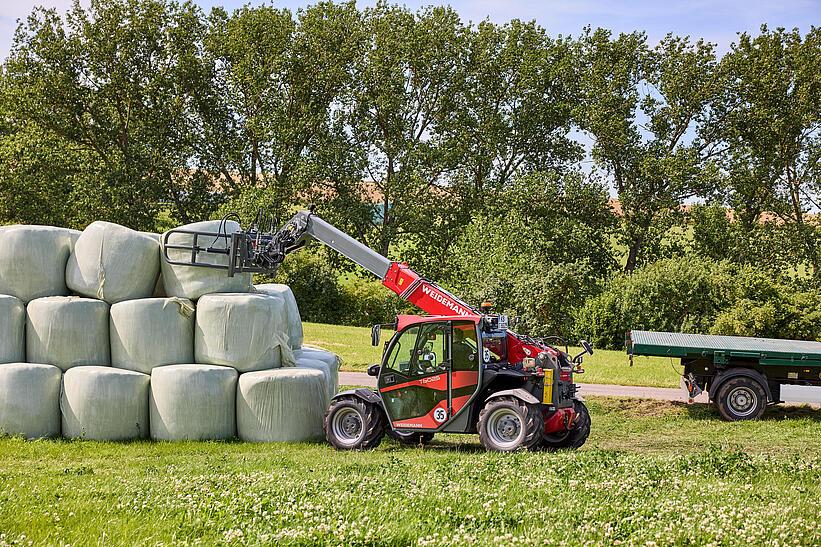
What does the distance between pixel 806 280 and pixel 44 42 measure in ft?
113

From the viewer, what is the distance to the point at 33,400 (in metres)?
14.0

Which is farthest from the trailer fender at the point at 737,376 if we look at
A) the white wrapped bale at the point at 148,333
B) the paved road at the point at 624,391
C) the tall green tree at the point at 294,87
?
the tall green tree at the point at 294,87

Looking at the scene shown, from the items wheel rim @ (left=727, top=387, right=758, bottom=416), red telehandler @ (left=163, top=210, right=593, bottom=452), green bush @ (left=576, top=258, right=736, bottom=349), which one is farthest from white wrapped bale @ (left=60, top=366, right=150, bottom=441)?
green bush @ (left=576, top=258, right=736, bottom=349)

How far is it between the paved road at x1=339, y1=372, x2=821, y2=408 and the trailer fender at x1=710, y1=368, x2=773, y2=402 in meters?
1.81

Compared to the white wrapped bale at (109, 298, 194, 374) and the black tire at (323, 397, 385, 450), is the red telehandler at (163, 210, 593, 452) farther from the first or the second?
the white wrapped bale at (109, 298, 194, 374)

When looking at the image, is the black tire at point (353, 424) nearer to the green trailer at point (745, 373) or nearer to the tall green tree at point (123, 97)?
the green trailer at point (745, 373)

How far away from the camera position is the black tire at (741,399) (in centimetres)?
1727

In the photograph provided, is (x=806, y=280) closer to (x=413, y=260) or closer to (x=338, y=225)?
(x=413, y=260)

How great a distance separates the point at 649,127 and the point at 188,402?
29796 millimetres

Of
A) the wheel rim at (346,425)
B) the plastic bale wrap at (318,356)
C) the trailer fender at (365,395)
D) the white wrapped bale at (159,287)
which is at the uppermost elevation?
the white wrapped bale at (159,287)

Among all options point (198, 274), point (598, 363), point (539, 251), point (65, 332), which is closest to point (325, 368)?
point (198, 274)

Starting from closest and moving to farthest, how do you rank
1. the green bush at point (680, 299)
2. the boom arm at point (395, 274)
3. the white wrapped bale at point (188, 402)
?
1. the white wrapped bale at point (188, 402)
2. the boom arm at point (395, 274)
3. the green bush at point (680, 299)

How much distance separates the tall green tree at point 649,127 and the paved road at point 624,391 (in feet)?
60.8

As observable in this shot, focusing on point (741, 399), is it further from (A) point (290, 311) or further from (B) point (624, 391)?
(A) point (290, 311)
